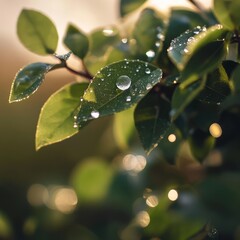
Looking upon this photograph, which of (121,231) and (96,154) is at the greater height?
(121,231)

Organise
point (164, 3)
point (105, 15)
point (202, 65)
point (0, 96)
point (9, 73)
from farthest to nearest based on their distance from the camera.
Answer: point (9, 73)
point (0, 96)
point (105, 15)
point (164, 3)
point (202, 65)

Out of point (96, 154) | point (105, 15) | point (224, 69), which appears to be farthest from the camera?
point (105, 15)

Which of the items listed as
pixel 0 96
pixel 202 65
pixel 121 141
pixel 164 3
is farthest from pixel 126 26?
pixel 0 96

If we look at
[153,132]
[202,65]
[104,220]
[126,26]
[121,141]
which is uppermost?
[202,65]

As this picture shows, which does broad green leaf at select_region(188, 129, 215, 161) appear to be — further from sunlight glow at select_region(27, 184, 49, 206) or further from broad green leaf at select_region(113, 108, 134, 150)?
sunlight glow at select_region(27, 184, 49, 206)

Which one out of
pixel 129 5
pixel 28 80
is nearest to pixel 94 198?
pixel 129 5

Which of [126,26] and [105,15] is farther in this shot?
[105,15]

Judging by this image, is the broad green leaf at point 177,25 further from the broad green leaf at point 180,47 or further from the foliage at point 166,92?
the broad green leaf at point 180,47

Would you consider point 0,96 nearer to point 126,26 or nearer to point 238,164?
point 126,26
